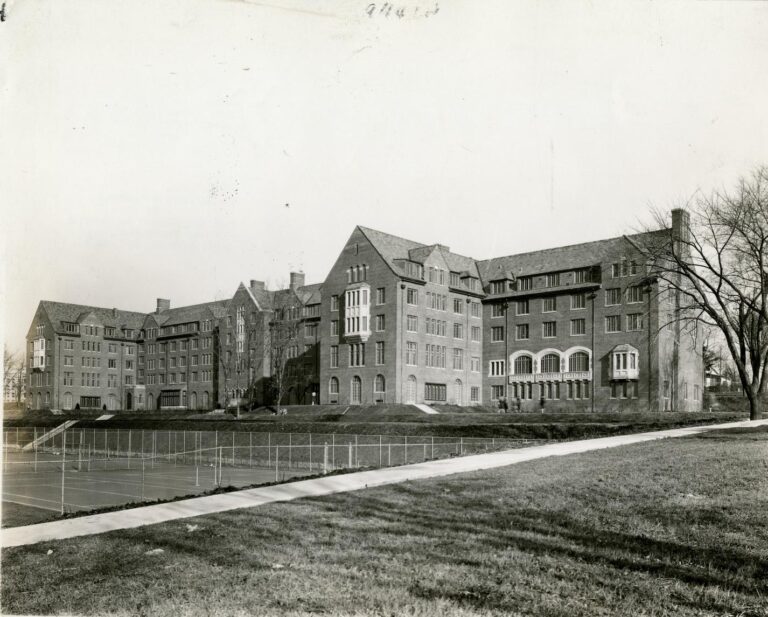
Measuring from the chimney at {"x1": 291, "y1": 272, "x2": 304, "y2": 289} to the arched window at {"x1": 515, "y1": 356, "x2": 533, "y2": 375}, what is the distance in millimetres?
29487

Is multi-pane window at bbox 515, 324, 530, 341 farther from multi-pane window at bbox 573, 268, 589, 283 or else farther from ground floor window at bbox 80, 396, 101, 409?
ground floor window at bbox 80, 396, 101, 409

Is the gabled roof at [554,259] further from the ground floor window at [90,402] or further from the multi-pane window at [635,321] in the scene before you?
the ground floor window at [90,402]

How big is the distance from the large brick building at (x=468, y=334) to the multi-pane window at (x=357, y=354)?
11 centimetres

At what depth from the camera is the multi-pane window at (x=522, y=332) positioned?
2559 inches

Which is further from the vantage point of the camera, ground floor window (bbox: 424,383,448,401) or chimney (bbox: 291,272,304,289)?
chimney (bbox: 291,272,304,289)

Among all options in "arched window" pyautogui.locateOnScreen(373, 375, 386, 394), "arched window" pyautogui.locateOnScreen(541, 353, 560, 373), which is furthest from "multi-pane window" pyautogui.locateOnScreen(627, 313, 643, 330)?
"arched window" pyautogui.locateOnScreen(373, 375, 386, 394)

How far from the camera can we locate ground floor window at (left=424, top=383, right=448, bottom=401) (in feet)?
202

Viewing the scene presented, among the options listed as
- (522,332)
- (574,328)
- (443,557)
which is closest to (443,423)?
(574,328)

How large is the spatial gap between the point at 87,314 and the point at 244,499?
305 ft

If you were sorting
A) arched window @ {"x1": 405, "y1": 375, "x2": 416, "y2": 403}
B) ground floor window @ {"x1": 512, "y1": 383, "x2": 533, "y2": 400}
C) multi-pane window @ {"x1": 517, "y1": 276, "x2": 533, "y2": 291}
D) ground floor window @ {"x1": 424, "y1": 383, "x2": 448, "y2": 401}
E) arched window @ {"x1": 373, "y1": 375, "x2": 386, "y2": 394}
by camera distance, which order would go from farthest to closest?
1. multi-pane window @ {"x1": 517, "y1": 276, "x2": 533, "y2": 291}
2. ground floor window @ {"x1": 512, "y1": 383, "x2": 533, "y2": 400}
3. ground floor window @ {"x1": 424, "y1": 383, "x2": 448, "y2": 401}
4. arched window @ {"x1": 373, "y1": 375, "x2": 386, "y2": 394}
5. arched window @ {"x1": 405, "y1": 375, "x2": 416, "y2": 403}

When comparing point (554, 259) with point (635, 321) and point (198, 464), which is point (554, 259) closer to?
point (635, 321)

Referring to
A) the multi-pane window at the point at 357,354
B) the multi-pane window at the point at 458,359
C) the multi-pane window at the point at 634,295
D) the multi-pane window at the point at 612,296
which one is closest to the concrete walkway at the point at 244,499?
the multi-pane window at the point at 634,295

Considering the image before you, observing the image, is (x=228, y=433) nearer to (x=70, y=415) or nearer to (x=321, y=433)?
(x=321, y=433)

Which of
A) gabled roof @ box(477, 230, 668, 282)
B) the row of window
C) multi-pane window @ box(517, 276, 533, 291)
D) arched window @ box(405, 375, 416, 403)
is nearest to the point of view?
the row of window
